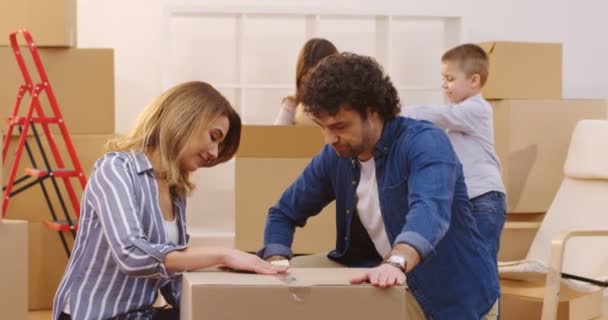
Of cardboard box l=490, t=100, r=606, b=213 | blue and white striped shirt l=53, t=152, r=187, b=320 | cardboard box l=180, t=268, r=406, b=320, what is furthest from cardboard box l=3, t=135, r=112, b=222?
cardboard box l=180, t=268, r=406, b=320

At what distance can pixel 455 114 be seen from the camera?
3.37m

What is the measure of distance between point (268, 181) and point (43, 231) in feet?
4.50

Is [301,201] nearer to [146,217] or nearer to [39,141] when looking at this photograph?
[146,217]

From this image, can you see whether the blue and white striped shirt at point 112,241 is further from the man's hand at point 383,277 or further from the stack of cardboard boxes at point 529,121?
the stack of cardboard boxes at point 529,121

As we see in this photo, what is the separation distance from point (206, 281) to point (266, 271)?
16 centimetres

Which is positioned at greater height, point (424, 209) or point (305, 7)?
point (305, 7)

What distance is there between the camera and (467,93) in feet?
11.5

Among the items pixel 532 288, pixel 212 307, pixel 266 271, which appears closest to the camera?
pixel 212 307

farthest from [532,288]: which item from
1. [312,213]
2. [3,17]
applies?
[3,17]

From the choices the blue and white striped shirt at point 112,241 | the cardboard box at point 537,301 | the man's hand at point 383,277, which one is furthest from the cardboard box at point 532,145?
the man's hand at point 383,277

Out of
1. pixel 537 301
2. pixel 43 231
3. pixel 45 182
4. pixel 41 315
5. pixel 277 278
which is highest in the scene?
pixel 277 278

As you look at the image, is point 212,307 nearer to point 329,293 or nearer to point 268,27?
point 329,293

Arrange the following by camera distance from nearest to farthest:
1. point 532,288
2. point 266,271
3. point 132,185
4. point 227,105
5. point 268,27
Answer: point 266,271 < point 132,185 < point 227,105 < point 532,288 < point 268,27

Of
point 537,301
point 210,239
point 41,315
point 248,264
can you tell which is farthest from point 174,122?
point 210,239
